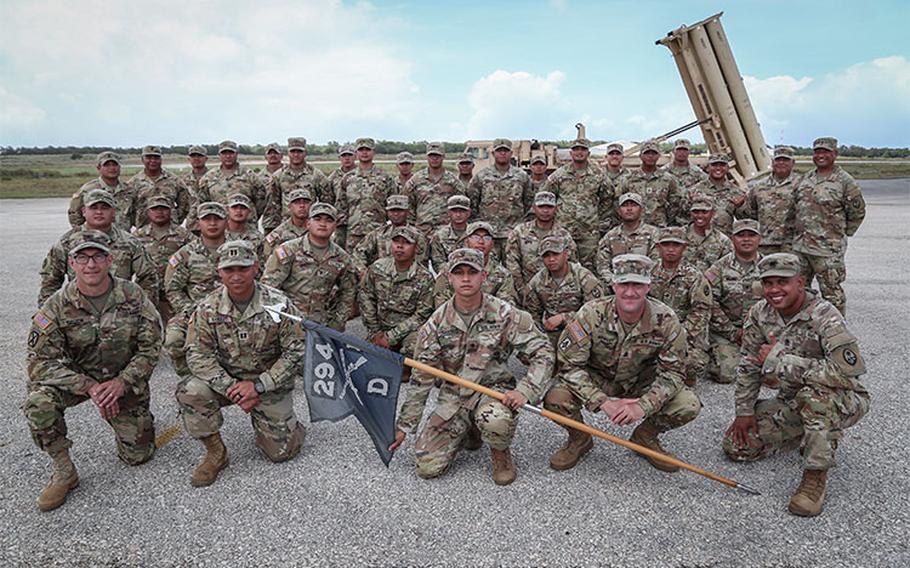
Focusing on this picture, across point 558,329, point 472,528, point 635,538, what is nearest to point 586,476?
point 635,538

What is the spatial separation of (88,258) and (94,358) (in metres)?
0.73

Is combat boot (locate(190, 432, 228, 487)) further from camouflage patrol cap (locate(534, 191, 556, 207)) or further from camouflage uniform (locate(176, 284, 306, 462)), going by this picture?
camouflage patrol cap (locate(534, 191, 556, 207))

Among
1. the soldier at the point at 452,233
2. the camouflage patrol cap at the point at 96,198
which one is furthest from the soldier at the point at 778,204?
the camouflage patrol cap at the point at 96,198

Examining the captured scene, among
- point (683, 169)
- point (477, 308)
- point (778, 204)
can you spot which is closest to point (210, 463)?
point (477, 308)

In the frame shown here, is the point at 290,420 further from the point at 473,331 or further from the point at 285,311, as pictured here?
the point at 473,331

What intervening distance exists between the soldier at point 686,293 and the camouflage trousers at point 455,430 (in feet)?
7.70

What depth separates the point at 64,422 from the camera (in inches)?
161

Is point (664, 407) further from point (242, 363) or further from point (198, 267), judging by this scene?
point (198, 267)

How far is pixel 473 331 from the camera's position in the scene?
4406mm

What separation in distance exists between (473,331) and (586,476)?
4.05 ft

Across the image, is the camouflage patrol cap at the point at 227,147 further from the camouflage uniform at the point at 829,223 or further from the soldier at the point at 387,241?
the camouflage uniform at the point at 829,223

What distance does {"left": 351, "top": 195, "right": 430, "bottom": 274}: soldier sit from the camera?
21.9 ft

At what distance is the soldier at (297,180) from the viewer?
855 cm

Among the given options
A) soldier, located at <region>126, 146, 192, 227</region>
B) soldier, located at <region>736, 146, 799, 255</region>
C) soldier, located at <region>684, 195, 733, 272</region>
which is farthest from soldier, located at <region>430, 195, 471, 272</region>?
→ soldier, located at <region>736, 146, 799, 255</region>
